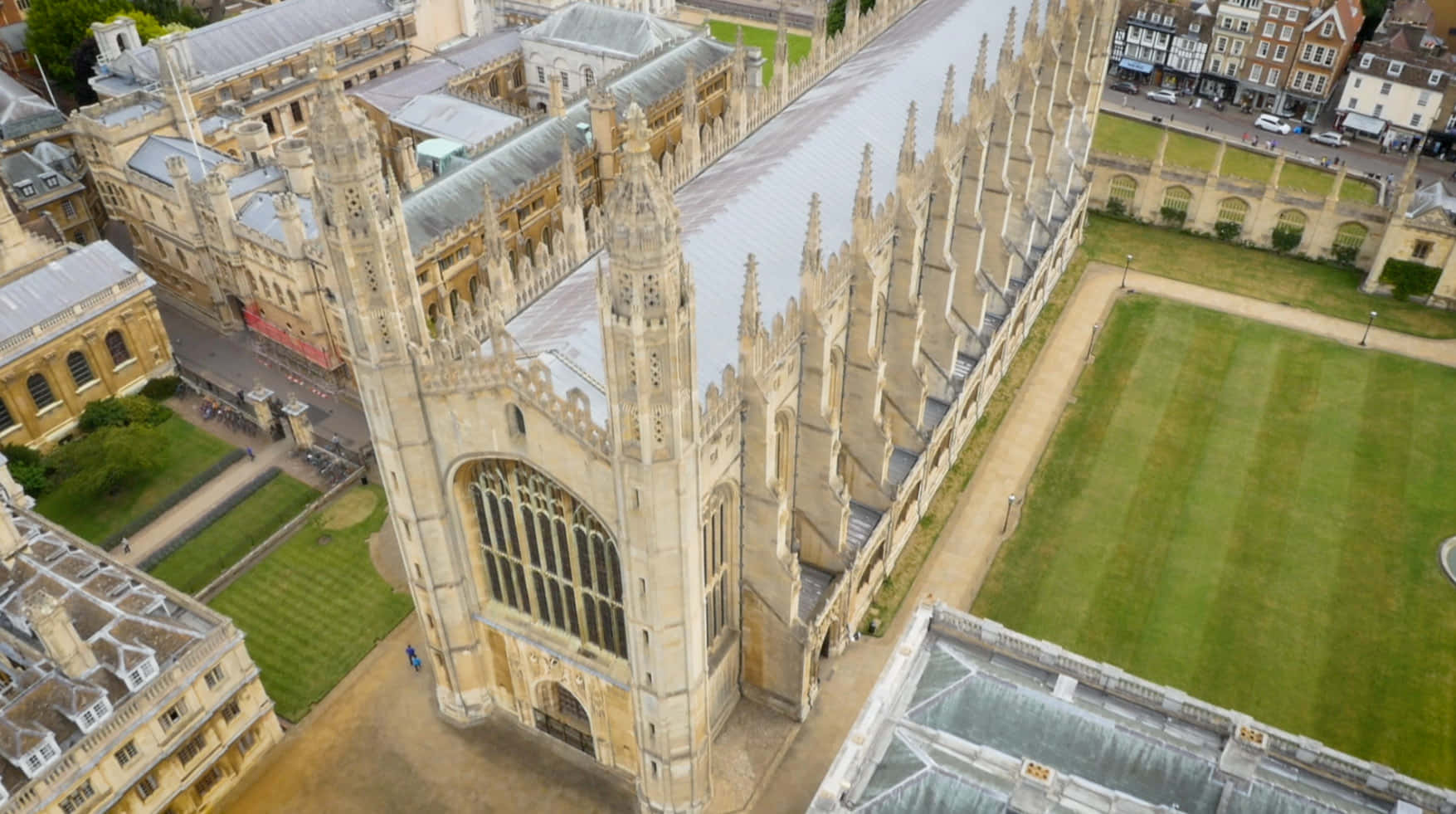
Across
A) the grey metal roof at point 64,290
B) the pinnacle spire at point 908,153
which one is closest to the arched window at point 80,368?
the grey metal roof at point 64,290

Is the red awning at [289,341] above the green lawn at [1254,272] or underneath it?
above

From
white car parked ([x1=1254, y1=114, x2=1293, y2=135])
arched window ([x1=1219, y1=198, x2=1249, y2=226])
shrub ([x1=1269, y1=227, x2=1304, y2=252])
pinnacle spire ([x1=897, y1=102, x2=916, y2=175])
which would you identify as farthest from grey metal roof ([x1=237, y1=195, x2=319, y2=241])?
white car parked ([x1=1254, y1=114, x2=1293, y2=135])

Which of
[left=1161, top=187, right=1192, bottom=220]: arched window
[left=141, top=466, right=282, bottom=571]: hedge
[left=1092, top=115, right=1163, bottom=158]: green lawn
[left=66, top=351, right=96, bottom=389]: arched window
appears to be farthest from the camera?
[left=1092, top=115, right=1163, bottom=158]: green lawn

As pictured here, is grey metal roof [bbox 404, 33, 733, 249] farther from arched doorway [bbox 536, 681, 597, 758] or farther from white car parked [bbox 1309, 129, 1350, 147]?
white car parked [bbox 1309, 129, 1350, 147]

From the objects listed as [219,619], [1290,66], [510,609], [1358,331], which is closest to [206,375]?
[219,619]

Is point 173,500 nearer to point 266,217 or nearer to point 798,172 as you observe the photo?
point 266,217

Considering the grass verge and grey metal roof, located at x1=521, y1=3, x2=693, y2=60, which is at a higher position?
grey metal roof, located at x1=521, y1=3, x2=693, y2=60

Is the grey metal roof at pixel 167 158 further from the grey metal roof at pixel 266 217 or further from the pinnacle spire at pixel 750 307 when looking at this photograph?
the pinnacle spire at pixel 750 307
